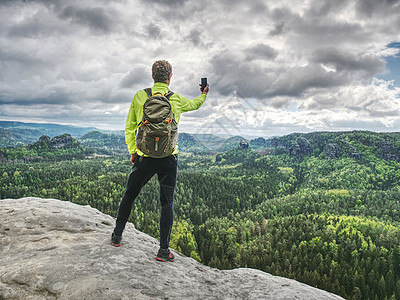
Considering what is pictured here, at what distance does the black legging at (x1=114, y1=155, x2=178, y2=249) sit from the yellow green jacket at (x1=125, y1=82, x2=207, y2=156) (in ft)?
1.31

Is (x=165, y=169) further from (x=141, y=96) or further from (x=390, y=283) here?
(x=390, y=283)

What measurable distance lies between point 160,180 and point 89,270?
140 inches

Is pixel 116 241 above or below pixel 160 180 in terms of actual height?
below

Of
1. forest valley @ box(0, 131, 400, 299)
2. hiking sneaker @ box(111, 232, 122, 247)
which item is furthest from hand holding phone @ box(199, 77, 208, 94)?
forest valley @ box(0, 131, 400, 299)

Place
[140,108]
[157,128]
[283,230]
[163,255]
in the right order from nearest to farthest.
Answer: [157,128] < [140,108] < [163,255] < [283,230]

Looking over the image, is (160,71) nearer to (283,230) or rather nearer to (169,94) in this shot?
(169,94)

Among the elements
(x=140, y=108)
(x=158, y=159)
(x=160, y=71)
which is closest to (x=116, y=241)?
(x=158, y=159)

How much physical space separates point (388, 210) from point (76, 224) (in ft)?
650

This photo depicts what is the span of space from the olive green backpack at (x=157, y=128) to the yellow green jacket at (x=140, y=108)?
0.42 metres

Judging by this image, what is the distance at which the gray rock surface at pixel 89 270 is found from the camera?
641cm

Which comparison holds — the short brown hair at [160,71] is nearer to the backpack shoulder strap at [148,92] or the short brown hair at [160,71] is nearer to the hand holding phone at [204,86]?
the backpack shoulder strap at [148,92]

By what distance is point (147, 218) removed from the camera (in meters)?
104

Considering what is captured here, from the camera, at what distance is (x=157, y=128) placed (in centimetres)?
704

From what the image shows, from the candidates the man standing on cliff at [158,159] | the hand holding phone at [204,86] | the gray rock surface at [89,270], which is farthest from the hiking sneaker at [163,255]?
the hand holding phone at [204,86]
